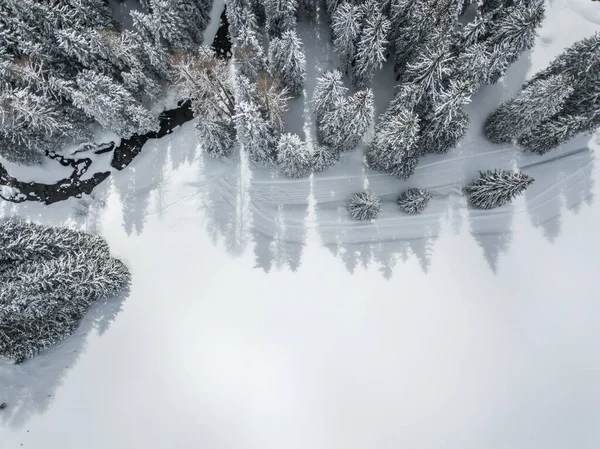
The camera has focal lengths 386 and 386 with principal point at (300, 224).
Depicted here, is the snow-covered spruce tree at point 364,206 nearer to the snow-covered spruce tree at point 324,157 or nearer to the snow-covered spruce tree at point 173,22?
the snow-covered spruce tree at point 324,157

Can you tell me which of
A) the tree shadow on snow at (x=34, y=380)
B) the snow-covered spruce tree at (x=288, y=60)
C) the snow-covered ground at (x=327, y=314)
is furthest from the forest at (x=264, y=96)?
the snow-covered ground at (x=327, y=314)

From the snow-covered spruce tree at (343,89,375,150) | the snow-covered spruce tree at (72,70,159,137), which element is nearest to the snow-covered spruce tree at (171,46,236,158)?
the snow-covered spruce tree at (72,70,159,137)

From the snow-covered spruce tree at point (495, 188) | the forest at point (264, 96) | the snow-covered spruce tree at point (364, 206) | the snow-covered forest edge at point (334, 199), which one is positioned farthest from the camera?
the snow-covered forest edge at point (334, 199)

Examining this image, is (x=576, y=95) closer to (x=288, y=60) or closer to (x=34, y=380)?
(x=288, y=60)

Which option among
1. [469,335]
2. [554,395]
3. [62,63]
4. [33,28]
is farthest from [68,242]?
[554,395]

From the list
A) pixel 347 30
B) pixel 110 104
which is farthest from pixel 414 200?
pixel 110 104

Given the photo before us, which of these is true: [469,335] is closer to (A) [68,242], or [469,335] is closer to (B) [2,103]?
(A) [68,242]
